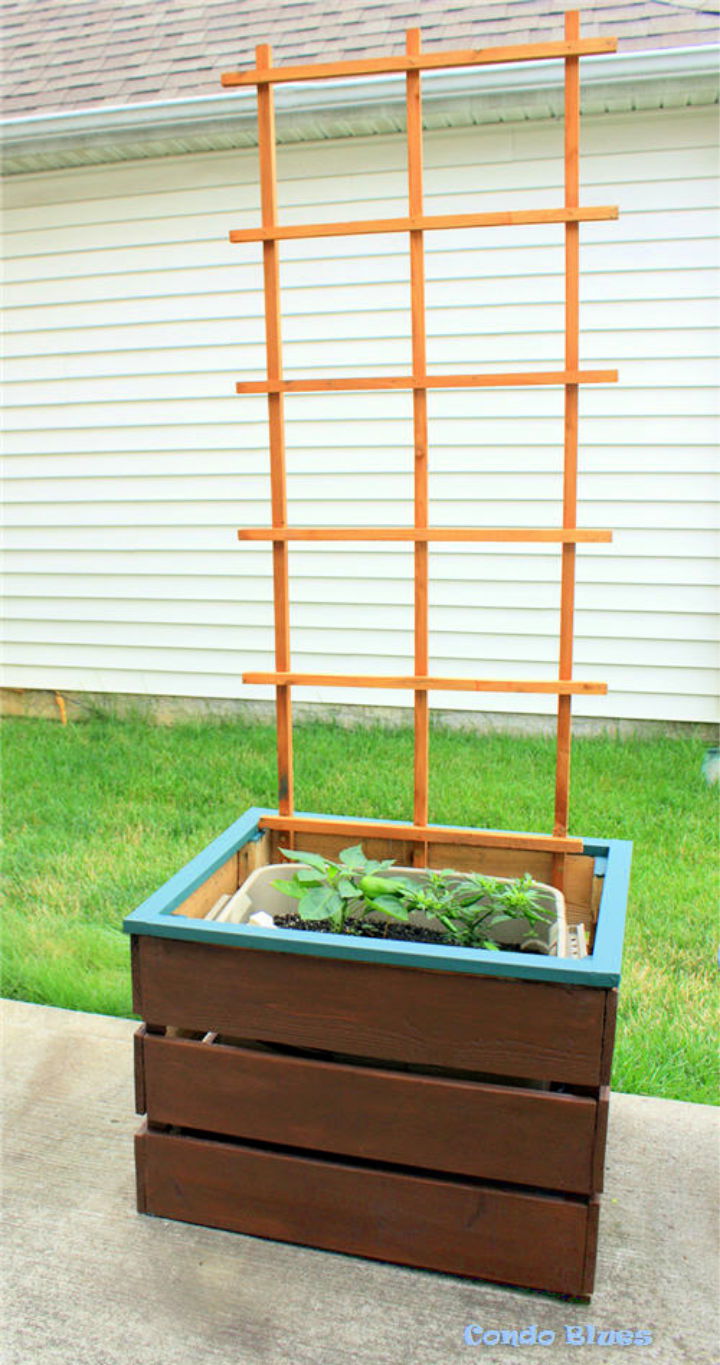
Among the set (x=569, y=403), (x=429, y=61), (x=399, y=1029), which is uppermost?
(x=429, y=61)

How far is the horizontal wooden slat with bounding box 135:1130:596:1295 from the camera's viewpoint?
57.3 inches

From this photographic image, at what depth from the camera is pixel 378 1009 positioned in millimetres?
1461

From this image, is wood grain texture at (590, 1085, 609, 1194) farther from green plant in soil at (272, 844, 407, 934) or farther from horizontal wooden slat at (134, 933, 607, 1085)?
green plant in soil at (272, 844, 407, 934)

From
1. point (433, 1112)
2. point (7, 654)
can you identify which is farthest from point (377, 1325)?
point (7, 654)

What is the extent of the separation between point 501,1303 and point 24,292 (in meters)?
4.61

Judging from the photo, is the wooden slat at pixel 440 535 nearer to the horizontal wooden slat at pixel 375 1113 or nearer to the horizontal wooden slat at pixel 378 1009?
the horizontal wooden slat at pixel 378 1009

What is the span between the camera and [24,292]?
4.77 meters

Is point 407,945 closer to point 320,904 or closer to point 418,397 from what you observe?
point 320,904

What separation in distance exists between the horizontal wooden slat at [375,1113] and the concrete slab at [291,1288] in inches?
6.9

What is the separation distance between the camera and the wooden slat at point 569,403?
158 centimetres

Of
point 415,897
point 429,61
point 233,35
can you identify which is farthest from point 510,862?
point 233,35

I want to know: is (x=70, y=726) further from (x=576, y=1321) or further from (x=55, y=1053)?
(x=576, y=1321)

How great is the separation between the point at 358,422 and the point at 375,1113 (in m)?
3.39

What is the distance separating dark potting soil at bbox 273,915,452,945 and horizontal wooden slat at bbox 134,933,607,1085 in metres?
0.14
